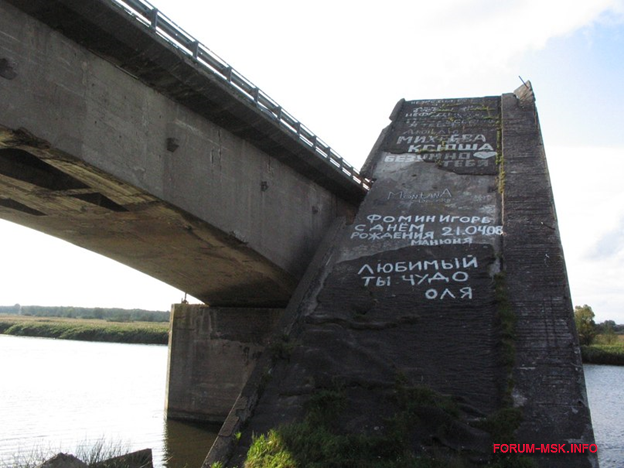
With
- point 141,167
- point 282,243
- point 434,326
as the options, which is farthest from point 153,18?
point 434,326

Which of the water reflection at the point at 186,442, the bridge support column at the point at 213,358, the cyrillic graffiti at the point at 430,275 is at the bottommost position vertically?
the water reflection at the point at 186,442

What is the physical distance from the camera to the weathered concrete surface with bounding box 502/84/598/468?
30.8 feet

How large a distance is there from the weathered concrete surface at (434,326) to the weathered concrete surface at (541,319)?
0.03 metres

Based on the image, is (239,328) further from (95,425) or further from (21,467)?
(21,467)

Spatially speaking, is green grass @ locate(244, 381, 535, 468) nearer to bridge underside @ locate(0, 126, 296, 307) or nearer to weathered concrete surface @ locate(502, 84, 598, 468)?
weathered concrete surface @ locate(502, 84, 598, 468)

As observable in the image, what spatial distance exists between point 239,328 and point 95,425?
4808mm

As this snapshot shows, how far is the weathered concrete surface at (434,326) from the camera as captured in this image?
9.65 metres

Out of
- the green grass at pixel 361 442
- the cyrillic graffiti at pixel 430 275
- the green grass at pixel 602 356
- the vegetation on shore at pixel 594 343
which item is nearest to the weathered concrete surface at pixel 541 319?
the green grass at pixel 361 442

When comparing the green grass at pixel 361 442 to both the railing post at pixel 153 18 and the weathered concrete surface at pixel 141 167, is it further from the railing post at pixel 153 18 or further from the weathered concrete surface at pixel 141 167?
the railing post at pixel 153 18

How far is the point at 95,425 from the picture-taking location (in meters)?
15.4

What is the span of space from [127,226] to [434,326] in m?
6.85

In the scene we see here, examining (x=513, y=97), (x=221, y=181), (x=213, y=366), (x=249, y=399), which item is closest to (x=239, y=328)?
(x=213, y=366)

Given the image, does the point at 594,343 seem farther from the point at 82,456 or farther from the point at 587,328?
the point at 82,456

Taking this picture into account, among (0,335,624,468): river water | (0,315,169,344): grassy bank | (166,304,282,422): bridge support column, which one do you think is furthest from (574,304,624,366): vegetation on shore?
(0,315,169,344): grassy bank
